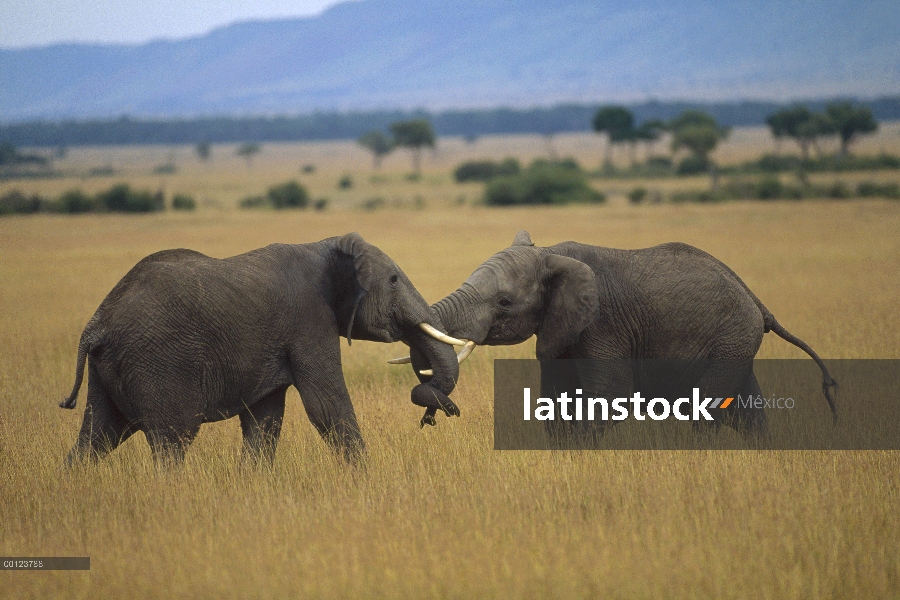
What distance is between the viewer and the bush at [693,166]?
7638 cm

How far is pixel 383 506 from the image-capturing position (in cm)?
718

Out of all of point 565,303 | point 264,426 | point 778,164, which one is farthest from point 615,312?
point 778,164

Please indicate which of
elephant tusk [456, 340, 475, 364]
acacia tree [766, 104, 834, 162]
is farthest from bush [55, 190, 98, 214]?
acacia tree [766, 104, 834, 162]

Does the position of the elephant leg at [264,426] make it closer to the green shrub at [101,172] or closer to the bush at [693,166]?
the green shrub at [101,172]

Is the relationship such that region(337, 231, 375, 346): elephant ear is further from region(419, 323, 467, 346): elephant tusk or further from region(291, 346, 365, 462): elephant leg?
region(419, 323, 467, 346): elephant tusk

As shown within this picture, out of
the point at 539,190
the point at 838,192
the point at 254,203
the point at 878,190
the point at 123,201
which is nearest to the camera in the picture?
the point at 878,190

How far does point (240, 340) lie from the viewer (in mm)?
7660

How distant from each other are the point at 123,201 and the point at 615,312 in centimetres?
3874

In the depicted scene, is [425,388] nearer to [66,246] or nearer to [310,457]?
[310,457]

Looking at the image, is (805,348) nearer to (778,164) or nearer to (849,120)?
(778,164)

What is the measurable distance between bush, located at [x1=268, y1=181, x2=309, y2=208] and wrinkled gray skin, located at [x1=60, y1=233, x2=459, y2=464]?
1660 inches

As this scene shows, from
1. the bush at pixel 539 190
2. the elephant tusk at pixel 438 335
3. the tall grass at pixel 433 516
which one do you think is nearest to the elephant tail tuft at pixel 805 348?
the tall grass at pixel 433 516

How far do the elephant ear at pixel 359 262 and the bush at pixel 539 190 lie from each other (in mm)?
40824

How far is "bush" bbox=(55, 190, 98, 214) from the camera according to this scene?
4169 cm
